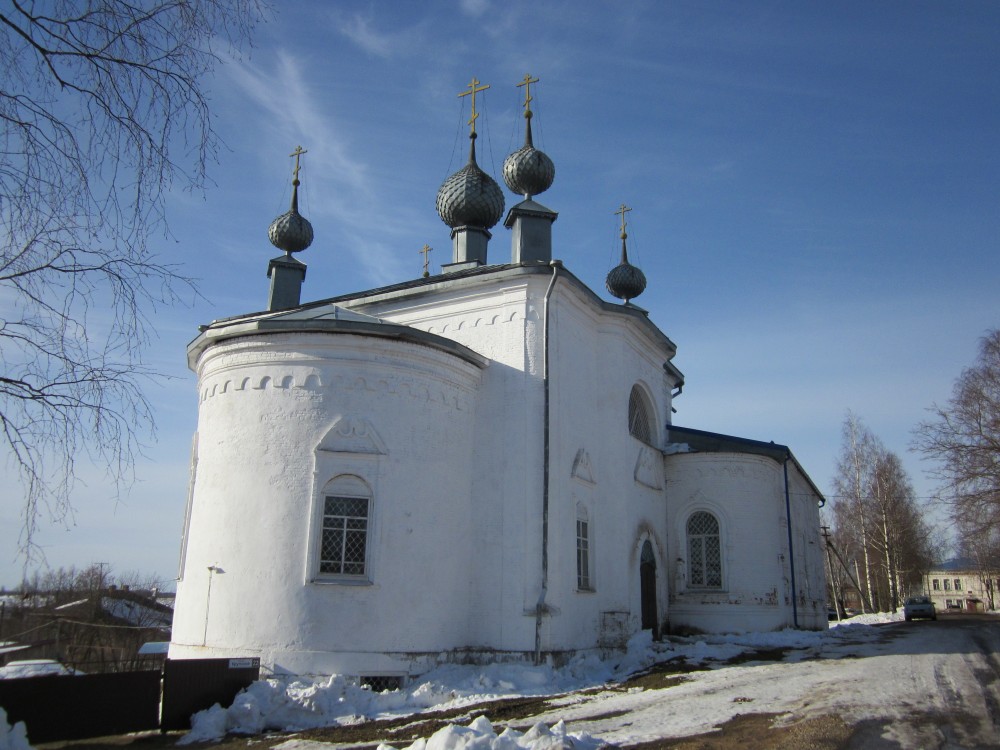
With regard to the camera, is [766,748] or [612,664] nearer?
[766,748]

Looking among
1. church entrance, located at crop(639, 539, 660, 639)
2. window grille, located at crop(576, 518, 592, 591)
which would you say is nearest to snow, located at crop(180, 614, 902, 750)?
window grille, located at crop(576, 518, 592, 591)

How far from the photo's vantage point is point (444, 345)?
1197 cm

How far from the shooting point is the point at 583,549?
13.2m

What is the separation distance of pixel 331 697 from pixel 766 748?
15.9 feet

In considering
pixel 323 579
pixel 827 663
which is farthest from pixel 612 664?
pixel 323 579

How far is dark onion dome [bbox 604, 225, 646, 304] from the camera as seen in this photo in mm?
21297

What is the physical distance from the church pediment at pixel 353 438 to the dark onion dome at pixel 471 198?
→ 276 inches

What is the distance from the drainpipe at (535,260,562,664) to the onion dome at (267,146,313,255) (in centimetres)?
747

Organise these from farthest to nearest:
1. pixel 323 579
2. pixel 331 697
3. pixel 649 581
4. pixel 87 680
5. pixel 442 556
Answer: pixel 649 581, pixel 442 556, pixel 323 579, pixel 331 697, pixel 87 680

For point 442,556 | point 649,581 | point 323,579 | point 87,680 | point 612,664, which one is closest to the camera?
point 87,680

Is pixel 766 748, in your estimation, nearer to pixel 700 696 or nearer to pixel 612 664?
pixel 700 696

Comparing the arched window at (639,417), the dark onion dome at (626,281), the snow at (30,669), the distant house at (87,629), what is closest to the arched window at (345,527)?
the distant house at (87,629)

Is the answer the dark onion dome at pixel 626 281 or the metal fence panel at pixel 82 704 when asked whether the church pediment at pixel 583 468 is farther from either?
the dark onion dome at pixel 626 281

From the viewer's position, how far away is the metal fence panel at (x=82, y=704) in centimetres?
755
